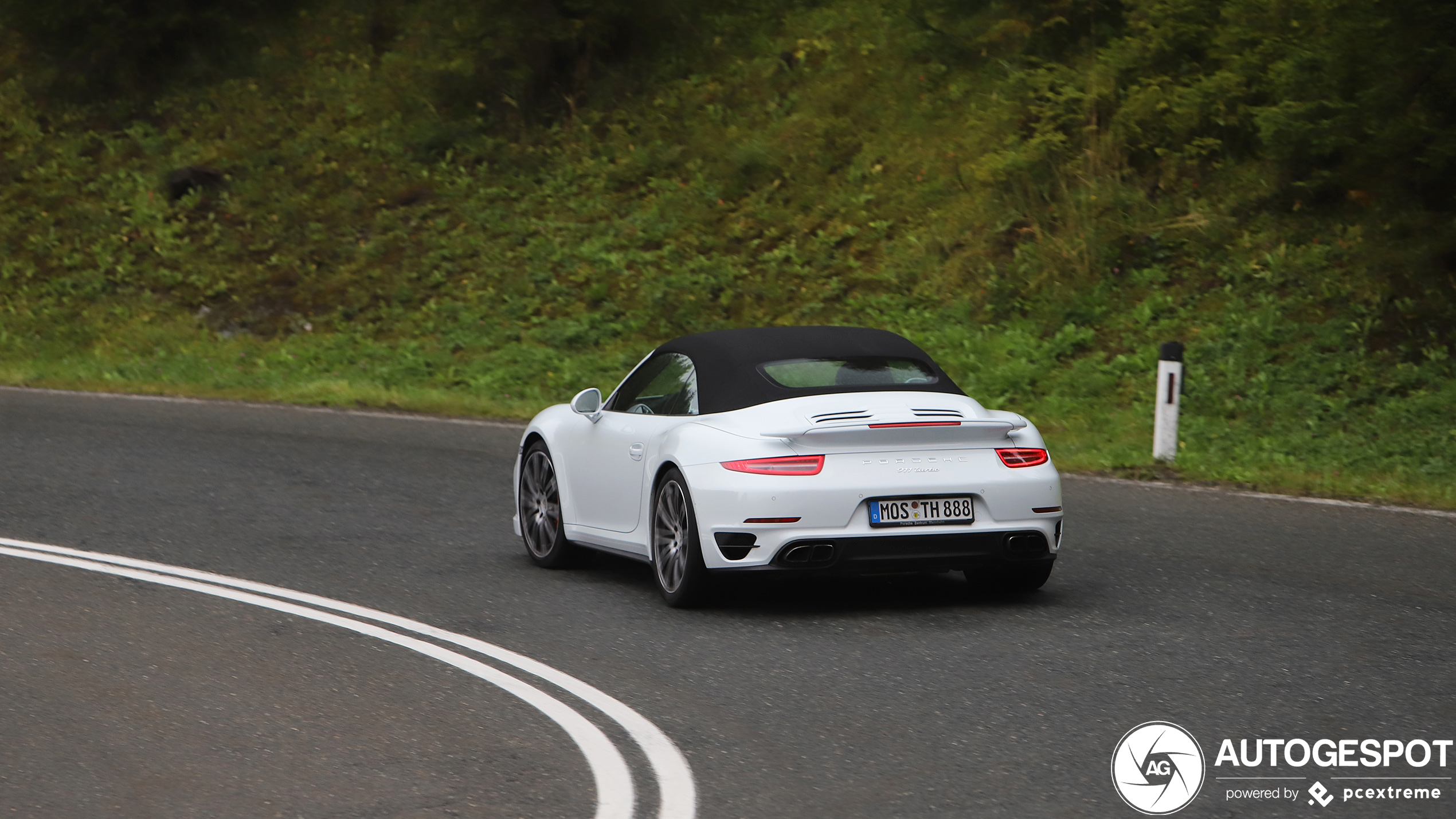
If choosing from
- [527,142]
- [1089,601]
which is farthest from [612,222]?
[1089,601]

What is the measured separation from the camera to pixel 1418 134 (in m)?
15.0

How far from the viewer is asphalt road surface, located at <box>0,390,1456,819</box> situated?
484 cm

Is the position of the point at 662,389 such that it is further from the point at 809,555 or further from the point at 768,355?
the point at 809,555

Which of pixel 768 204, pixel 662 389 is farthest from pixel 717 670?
pixel 768 204

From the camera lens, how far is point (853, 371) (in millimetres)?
8055

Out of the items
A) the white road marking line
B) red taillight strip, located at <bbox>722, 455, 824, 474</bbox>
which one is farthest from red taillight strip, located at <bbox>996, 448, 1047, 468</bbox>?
the white road marking line

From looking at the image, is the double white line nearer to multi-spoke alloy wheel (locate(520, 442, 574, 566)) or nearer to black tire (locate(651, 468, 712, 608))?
black tire (locate(651, 468, 712, 608))

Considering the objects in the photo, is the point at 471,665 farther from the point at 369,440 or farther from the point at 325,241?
the point at 325,241

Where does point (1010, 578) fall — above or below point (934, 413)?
below

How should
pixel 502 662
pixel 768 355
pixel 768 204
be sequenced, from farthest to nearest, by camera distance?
1. pixel 768 204
2. pixel 768 355
3. pixel 502 662

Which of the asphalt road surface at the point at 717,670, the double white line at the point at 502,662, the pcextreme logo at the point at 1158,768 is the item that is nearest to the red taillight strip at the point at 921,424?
the asphalt road surface at the point at 717,670

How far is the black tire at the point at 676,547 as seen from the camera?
7473mm

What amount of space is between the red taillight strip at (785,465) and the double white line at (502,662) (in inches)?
53.8

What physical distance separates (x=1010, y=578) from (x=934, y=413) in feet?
3.49
